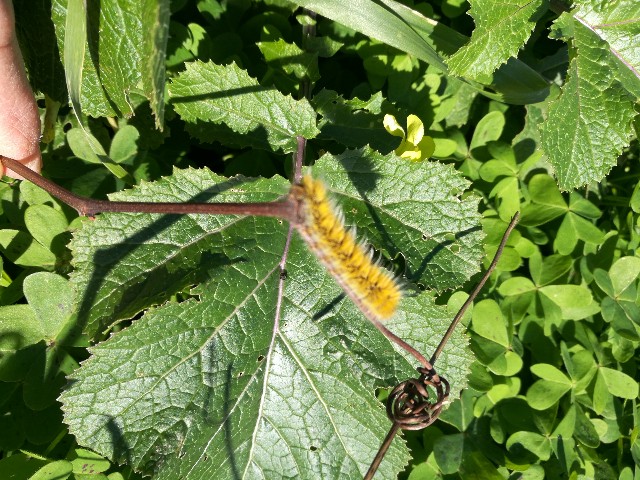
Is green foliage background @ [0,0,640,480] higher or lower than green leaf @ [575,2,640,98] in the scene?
lower

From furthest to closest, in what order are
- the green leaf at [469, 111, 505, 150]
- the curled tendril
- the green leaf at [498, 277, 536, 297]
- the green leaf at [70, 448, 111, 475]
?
the green leaf at [469, 111, 505, 150] < the green leaf at [498, 277, 536, 297] < the green leaf at [70, 448, 111, 475] < the curled tendril

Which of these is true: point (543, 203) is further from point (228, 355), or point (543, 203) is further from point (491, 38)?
point (228, 355)

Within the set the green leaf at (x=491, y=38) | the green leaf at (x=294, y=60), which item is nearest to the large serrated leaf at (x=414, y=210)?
the green leaf at (x=491, y=38)

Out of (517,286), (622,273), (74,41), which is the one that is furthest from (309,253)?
(622,273)

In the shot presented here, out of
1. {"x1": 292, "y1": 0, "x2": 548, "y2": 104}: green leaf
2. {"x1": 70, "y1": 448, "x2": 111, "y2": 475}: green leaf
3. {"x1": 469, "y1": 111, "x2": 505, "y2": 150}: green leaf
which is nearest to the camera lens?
{"x1": 70, "y1": 448, "x2": 111, "y2": 475}: green leaf

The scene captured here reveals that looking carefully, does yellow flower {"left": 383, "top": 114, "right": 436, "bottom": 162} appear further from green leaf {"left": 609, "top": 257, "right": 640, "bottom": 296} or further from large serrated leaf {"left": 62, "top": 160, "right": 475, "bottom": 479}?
green leaf {"left": 609, "top": 257, "right": 640, "bottom": 296}

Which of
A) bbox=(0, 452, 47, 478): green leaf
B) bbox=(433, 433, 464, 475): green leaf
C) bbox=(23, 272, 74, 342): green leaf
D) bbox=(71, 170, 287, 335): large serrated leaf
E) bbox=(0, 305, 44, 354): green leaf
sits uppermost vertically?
bbox=(71, 170, 287, 335): large serrated leaf

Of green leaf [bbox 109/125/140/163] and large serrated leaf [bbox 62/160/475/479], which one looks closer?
large serrated leaf [bbox 62/160/475/479]

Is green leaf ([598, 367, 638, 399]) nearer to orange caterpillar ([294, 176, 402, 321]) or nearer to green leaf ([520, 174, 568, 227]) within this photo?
green leaf ([520, 174, 568, 227])

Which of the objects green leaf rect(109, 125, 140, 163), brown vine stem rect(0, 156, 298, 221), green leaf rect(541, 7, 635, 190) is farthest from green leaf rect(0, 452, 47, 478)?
green leaf rect(541, 7, 635, 190)
